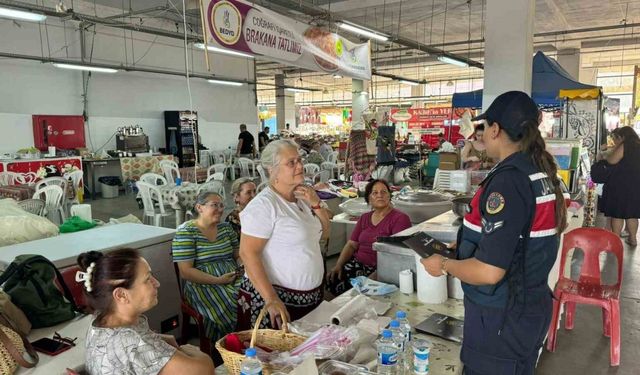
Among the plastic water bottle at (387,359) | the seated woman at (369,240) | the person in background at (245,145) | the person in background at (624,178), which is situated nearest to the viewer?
the plastic water bottle at (387,359)

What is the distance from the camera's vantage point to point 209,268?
3119 millimetres

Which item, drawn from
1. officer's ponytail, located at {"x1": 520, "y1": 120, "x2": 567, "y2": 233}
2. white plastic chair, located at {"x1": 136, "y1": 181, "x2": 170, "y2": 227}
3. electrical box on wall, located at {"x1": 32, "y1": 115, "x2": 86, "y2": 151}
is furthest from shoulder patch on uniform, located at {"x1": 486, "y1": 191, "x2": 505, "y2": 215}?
electrical box on wall, located at {"x1": 32, "y1": 115, "x2": 86, "y2": 151}

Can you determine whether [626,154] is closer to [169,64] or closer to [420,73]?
[169,64]

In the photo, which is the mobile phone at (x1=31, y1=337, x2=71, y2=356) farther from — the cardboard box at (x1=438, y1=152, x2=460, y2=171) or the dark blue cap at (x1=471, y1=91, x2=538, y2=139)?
the cardboard box at (x1=438, y1=152, x2=460, y2=171)

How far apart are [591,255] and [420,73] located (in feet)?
69.1

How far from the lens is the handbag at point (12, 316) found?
1821 millimetres

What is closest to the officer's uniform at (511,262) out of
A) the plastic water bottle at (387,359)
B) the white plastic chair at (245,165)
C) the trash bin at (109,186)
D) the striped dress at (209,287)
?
the plastic water bottle at (387,359)

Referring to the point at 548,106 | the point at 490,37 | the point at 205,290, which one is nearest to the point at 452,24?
the point at 548,106

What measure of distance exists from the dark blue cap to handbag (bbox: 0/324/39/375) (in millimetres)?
1906

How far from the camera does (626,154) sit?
Answer: 18.8 feet

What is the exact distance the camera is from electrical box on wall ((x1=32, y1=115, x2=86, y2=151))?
10.7m

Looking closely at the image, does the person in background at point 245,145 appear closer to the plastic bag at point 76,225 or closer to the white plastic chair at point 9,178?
the white plastic chair at point 9,178

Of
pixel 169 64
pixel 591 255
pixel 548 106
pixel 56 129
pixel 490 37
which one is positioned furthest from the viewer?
pixel 169 64

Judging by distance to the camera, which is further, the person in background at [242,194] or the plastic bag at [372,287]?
the person in background at [242,194]
